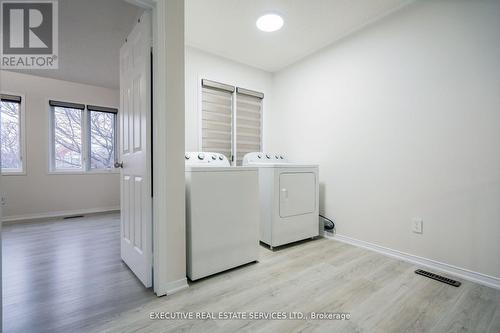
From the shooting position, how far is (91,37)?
8.56ft

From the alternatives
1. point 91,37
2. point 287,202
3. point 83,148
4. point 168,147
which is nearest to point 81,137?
point 83,148

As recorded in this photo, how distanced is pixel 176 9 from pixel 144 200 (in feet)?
4.46

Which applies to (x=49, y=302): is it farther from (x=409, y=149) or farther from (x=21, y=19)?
(x=409, y=149)

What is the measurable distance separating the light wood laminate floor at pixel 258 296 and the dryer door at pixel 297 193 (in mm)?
457

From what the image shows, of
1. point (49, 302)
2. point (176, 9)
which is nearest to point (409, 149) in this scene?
point (176, 9)

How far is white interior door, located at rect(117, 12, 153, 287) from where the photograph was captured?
5.05ft

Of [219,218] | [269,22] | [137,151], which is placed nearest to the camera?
[137,151]

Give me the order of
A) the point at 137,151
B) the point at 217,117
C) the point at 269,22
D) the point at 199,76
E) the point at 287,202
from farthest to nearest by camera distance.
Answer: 1. the point at 217,117
2. the point at 199,76
3. the point at 287,202
4. the point at 269,22
5. the point at 137,151

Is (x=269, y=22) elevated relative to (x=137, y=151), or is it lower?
elevated

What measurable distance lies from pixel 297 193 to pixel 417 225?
3.63 feet

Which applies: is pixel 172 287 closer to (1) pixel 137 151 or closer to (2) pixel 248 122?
(1) pixel 137 151

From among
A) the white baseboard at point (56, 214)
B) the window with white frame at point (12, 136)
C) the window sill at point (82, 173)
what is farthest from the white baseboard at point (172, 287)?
the window with white frame at point (12, 136)

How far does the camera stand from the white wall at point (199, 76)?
276cm

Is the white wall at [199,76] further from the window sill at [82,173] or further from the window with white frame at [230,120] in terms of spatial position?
the window sill at [82,173]
